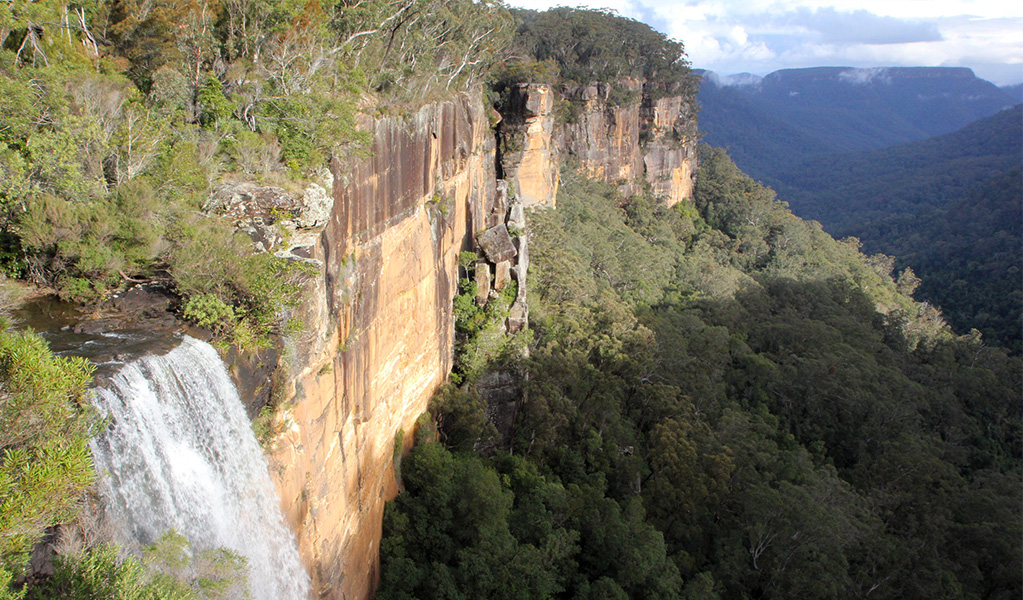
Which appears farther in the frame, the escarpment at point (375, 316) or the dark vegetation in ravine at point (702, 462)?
the dark vegetation in ravine at point (702, 462)

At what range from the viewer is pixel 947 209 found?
310ft

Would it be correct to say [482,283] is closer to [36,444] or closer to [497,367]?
[497,367]

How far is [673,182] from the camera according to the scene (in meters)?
58.0

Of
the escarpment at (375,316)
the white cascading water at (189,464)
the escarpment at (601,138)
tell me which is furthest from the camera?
the escarpment at (601,138)

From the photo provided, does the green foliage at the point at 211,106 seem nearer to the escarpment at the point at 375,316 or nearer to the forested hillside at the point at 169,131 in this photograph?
the forested hillside at the point at 169,131

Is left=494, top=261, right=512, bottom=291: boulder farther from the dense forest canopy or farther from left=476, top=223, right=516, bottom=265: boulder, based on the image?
the dense forest canopy

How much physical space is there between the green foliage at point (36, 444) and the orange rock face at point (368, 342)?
13.3 ft

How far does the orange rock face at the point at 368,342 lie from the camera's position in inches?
459

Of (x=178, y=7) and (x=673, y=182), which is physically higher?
(x=178, y=7)

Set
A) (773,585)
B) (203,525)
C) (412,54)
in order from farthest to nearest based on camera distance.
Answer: (412,54), (773,585), (203,525)

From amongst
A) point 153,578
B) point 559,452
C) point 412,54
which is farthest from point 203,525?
point 412,54

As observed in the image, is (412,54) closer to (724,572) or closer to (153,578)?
(153,578)

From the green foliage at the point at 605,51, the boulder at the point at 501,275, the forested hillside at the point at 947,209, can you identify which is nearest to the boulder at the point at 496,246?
the boulder at the point at 501,275

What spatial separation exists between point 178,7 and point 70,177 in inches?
254
